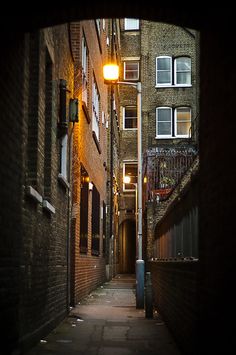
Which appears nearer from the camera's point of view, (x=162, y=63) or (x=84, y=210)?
(x=84, y=210)

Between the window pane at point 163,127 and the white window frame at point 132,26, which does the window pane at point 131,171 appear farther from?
the white window frame at point 132,26

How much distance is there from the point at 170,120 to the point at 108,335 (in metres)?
30.3

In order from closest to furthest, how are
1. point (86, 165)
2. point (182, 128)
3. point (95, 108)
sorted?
point (86, 165) < point (95, 108) < point (182, 128)

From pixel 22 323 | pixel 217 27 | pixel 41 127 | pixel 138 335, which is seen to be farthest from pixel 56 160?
pixel 217 27

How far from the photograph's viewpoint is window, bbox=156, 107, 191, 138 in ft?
132

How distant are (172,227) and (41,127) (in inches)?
174

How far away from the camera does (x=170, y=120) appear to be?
40562 millimetres

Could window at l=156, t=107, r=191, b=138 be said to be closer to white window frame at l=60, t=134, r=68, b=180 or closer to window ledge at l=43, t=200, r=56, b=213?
white window frame at l=60, t=134, r=68, b=180

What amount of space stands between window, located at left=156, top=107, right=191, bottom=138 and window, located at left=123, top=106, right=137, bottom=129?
3.83m

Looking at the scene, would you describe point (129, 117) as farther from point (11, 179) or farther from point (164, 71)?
point (11, 179)

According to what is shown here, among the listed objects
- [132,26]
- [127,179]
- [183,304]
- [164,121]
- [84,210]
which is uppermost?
[132,26]

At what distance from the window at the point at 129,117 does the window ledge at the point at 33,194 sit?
34799mm

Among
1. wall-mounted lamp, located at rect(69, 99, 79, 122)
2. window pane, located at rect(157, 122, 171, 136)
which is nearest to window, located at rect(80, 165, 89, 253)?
wall-mounted lamp, located at rect(69, 99, 79, 122)

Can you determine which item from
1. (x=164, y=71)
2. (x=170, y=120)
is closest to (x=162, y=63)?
(x=164, y=71)
